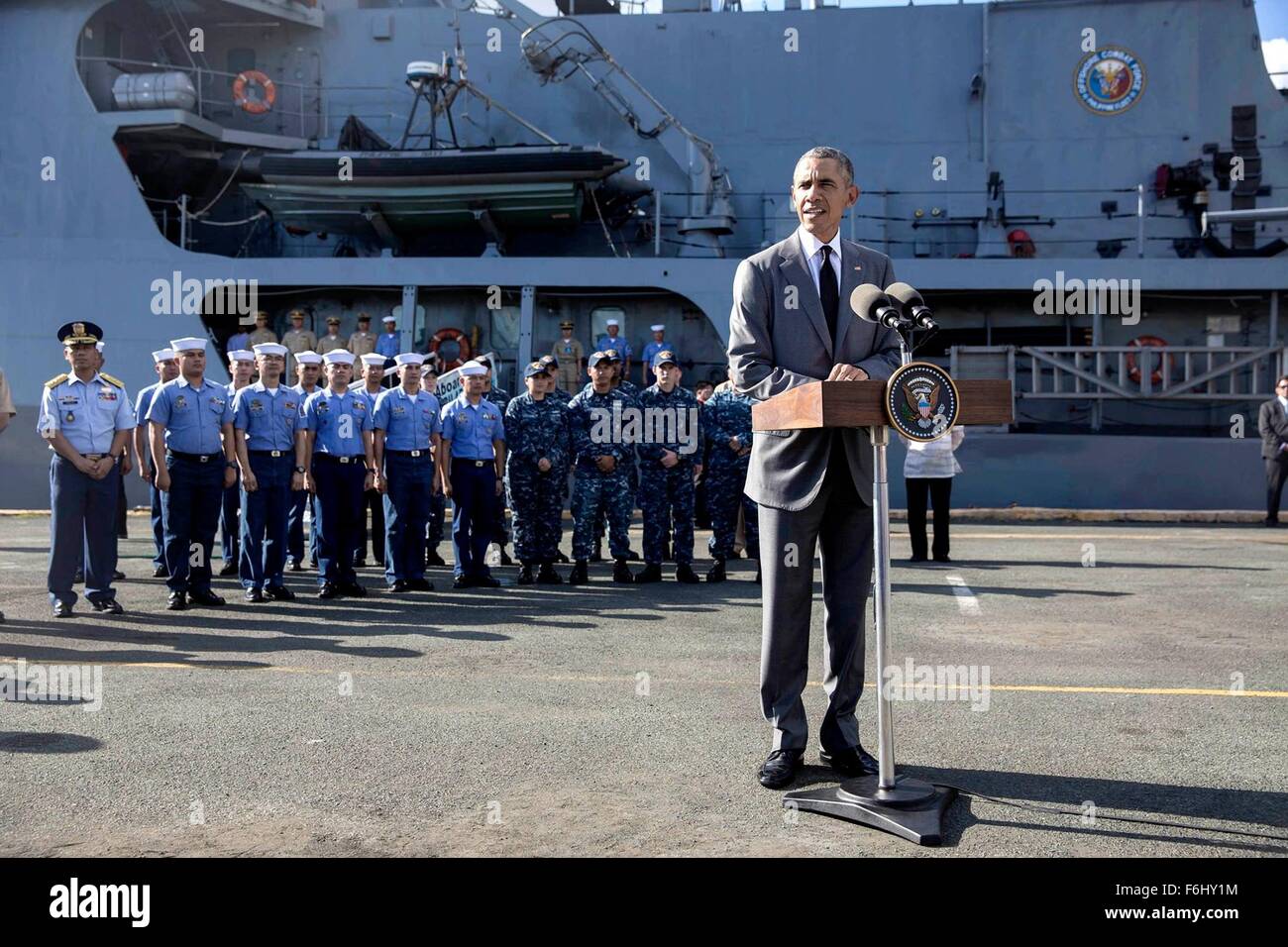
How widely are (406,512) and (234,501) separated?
69.3 inches

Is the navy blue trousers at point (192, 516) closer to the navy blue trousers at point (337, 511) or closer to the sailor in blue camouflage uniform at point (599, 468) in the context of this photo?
the navy blue trousers at point (337, 511)

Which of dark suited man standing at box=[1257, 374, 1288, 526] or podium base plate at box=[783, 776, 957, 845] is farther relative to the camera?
dark suited man standing at box=[1257, 374, 1288, 526]

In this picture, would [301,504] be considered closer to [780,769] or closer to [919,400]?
[780,769]

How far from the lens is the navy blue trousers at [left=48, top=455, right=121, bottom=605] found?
7.34 m

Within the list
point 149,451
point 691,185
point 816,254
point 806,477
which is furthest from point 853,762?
point 691,185

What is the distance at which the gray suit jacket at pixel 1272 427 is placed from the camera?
1361cm

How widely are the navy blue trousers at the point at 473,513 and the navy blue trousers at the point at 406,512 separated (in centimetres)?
A: 27

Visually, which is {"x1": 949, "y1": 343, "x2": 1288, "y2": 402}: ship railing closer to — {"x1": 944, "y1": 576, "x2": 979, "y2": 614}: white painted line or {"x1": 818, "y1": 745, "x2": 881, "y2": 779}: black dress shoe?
{"x1": 944, "y1": 576, "x2": 979, "y2": 614}: white painted line

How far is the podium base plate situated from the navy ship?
478 inches

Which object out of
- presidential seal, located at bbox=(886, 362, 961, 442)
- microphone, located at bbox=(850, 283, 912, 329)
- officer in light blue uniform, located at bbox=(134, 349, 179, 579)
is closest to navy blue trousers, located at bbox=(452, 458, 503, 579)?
officer in light blue uniform, located at bbox=(134, 349, 179, 579)

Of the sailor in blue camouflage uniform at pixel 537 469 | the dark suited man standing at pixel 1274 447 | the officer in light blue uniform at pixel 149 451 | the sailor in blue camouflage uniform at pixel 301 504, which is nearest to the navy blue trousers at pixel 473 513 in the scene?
the sailor in blue camouflage uniform at pixel 537 469
